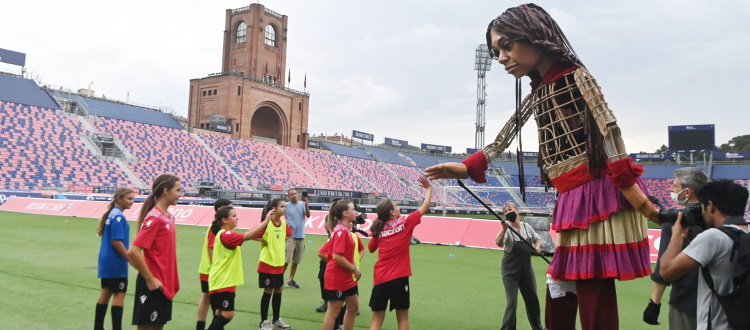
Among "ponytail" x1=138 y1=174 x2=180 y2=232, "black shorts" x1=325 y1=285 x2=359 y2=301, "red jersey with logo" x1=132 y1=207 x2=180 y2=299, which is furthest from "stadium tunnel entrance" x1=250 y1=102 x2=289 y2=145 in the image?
"red jersey with logo" x1=132 y1=207 x2=180 y2=299

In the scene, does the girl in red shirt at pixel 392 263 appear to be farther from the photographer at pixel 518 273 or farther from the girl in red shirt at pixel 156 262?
the girl in red shirt at pixel 156 262

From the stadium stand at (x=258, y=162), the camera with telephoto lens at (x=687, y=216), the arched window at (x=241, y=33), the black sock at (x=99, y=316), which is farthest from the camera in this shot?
the arched window at (x=241, y=33)

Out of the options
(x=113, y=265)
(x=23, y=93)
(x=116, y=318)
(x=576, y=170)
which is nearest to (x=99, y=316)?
(x=116, y=318)

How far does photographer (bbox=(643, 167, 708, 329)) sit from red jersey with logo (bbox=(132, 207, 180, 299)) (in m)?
3.94

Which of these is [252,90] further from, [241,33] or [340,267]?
[340,267]

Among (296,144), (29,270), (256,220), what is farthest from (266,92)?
(29,270)

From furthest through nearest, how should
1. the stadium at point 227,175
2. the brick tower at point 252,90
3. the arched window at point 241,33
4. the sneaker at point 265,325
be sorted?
1. the arched window at point 241,33
2. the brick tower at point 252,90
3. the stadium at point 227,175
4. the sneaker at point 265,325

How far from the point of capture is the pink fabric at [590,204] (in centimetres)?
266

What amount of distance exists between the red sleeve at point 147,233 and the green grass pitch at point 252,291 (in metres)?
2.47

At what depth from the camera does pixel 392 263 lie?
19.0 ft

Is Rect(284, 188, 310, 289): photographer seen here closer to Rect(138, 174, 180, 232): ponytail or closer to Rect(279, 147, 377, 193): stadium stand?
Rect(138, 174, 180, 232): ponytail

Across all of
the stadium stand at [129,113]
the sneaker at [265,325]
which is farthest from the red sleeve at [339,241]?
the stadium stand at [129,113]

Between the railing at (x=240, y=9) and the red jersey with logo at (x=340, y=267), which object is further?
the railing at (x=240, y=9)

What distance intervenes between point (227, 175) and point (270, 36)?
2405 cm
